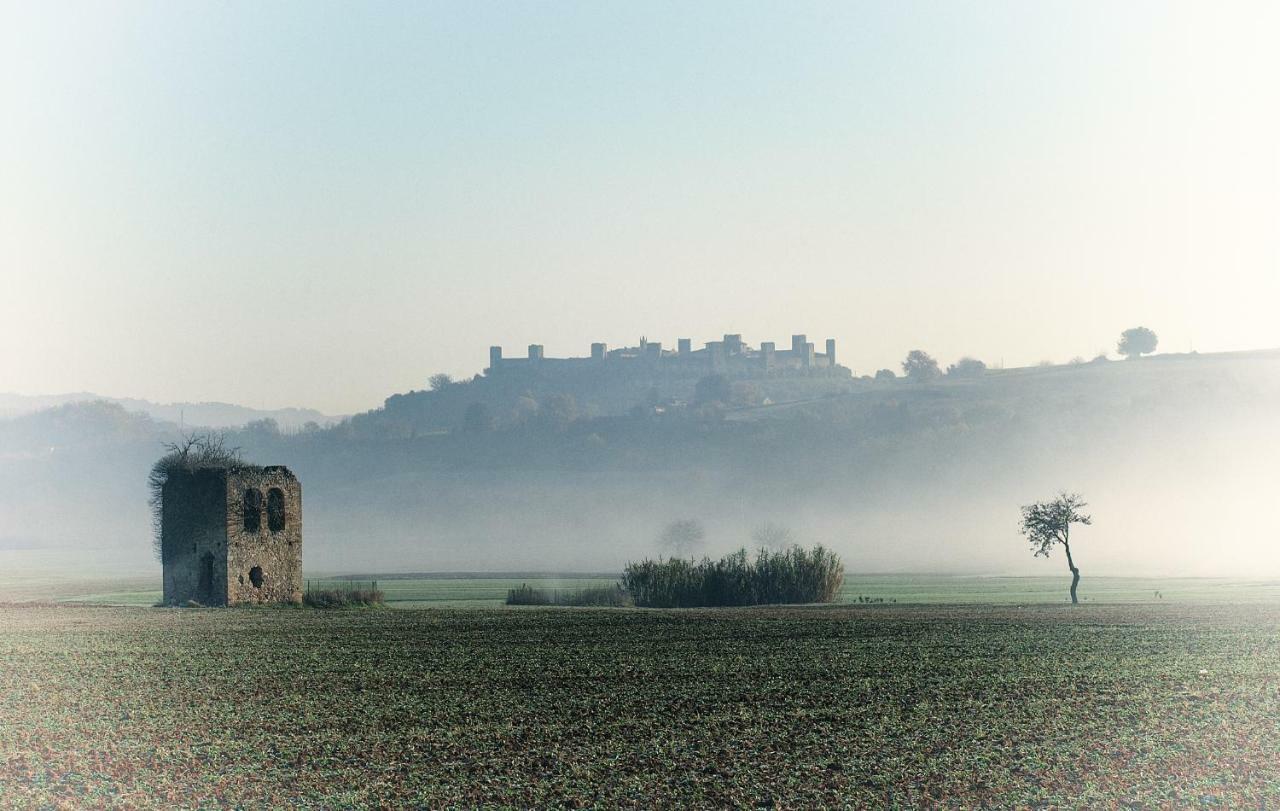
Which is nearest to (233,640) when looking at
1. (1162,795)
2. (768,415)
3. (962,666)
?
(962,666)

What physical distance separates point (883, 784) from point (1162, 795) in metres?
→ 2.85

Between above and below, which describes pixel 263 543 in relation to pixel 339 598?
above

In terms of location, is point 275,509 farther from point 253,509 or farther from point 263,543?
point 263,543

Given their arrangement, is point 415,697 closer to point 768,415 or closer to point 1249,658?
point 1249,658

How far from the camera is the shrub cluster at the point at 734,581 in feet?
163

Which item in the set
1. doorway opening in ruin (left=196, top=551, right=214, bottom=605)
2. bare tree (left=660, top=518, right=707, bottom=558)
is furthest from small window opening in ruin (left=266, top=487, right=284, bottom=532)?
bare tree (left=660, top=518, right=707, bottom=558)

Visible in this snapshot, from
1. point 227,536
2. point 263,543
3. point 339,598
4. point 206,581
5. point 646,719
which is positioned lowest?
point 646,719

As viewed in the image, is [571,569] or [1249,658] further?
[571,569]

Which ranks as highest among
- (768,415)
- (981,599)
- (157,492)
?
(768,415)

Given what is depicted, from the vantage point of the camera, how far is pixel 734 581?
1969 inches

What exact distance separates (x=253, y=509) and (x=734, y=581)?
16813mm

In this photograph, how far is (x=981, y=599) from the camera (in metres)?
53.5

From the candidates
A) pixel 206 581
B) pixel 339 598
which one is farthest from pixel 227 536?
pixel 339 598

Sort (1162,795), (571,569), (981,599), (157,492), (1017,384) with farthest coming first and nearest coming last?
1. (1017,384)
2. (571,569)
3. (981,599)
4. (157,492)
5. (1162,795)
